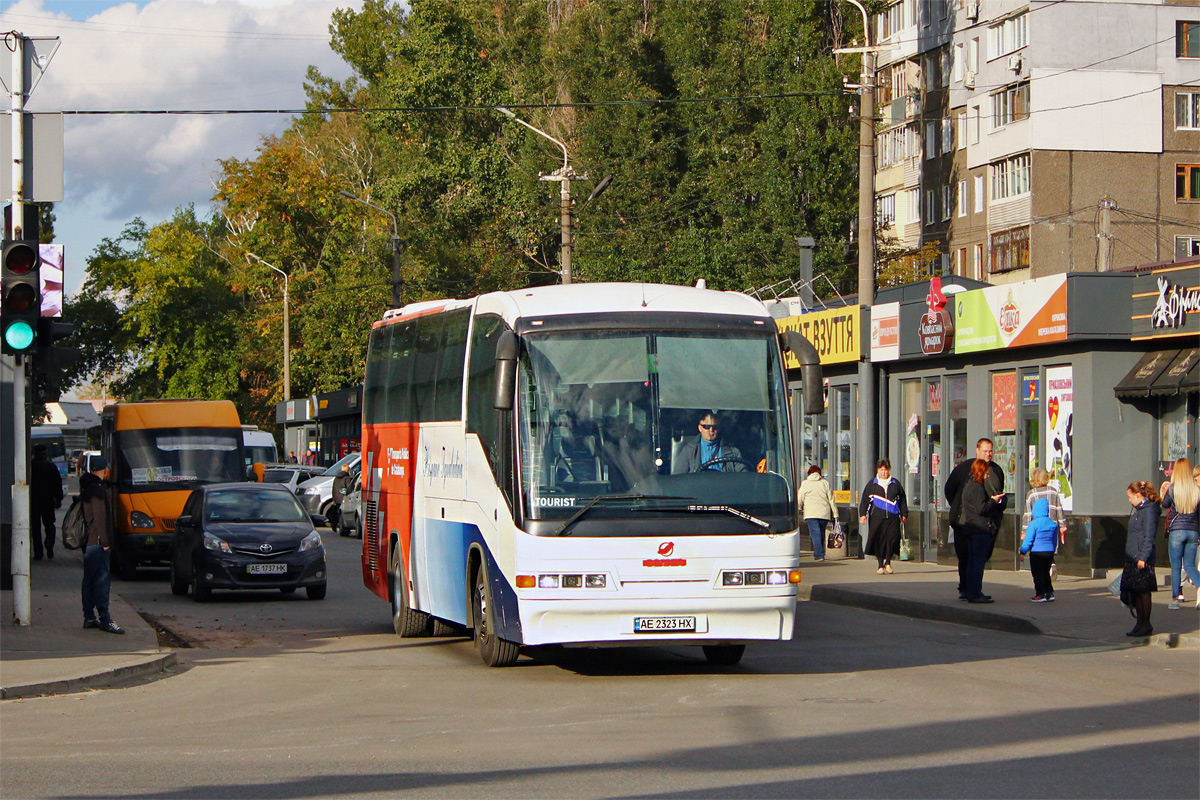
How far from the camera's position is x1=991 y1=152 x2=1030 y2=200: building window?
58250 mm

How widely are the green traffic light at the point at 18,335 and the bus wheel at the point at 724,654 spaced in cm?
710

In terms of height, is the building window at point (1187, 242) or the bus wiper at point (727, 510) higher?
the building window at point (1187, 242)

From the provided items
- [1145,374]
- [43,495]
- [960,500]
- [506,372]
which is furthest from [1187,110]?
[506,372]

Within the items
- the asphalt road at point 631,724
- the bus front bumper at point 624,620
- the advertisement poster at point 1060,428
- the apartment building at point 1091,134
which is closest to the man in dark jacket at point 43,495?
the asphalt road at point 631,724

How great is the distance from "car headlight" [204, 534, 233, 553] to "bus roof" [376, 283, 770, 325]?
29.5 feet

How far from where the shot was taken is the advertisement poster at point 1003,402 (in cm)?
→ 2503

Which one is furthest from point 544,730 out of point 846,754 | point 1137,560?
point 1137,560

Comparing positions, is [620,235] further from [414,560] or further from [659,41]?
[414,560]

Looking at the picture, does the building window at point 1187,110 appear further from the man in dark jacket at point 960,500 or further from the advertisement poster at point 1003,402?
the man in dark jacket at point 960,500

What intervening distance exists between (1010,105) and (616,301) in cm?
4961

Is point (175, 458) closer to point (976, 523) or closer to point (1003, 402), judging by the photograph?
point (1003, 402)

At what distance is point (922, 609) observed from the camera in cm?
1898

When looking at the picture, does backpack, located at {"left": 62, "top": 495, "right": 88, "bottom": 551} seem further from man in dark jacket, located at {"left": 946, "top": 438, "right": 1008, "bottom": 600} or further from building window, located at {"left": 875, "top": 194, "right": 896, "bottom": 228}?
building window, located at {"left": 875, "top": 194, "right": 896, "bottom": 228}

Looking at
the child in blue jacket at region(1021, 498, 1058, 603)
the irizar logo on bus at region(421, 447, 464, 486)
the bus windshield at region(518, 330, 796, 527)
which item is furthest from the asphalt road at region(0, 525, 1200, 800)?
the child in blue jacket at region(1021, 498, 1058, 603)
